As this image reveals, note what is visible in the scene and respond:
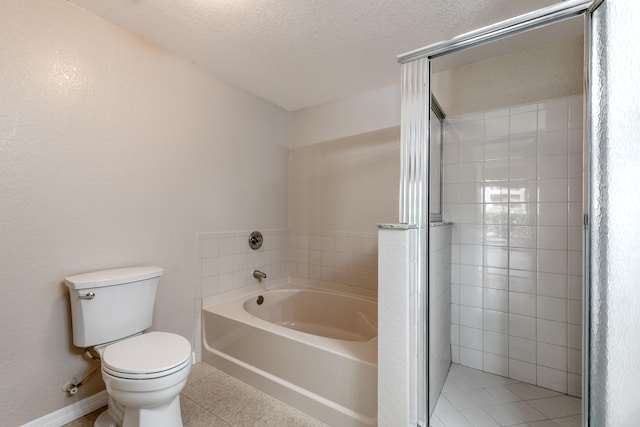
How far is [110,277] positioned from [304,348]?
110 cm

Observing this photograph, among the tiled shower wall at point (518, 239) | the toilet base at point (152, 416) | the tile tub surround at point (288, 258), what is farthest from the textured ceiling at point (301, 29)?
the toilet base at point (152, 416)

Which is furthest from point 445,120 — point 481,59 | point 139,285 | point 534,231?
point 139,285

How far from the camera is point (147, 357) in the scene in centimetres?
128

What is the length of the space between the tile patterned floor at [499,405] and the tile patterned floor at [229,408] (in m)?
0.72

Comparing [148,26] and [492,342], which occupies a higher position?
[148,26]

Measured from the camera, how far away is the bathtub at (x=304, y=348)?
1.44 metres

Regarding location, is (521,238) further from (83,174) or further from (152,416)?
(83,174)

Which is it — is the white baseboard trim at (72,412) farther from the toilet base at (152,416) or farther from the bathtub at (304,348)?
the bathtub at (304,348)

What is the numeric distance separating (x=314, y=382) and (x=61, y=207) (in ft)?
5.36

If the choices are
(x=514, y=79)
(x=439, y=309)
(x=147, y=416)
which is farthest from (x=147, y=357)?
(x=514, y=79)

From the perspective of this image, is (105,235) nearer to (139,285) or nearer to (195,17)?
(139,285)

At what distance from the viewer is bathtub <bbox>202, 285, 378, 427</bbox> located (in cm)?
144

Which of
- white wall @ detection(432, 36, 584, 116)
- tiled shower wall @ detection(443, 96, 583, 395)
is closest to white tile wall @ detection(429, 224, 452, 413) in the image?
tiled shower wall @ detection(443, 96, 583, 395)

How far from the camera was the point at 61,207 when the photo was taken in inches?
58.0
